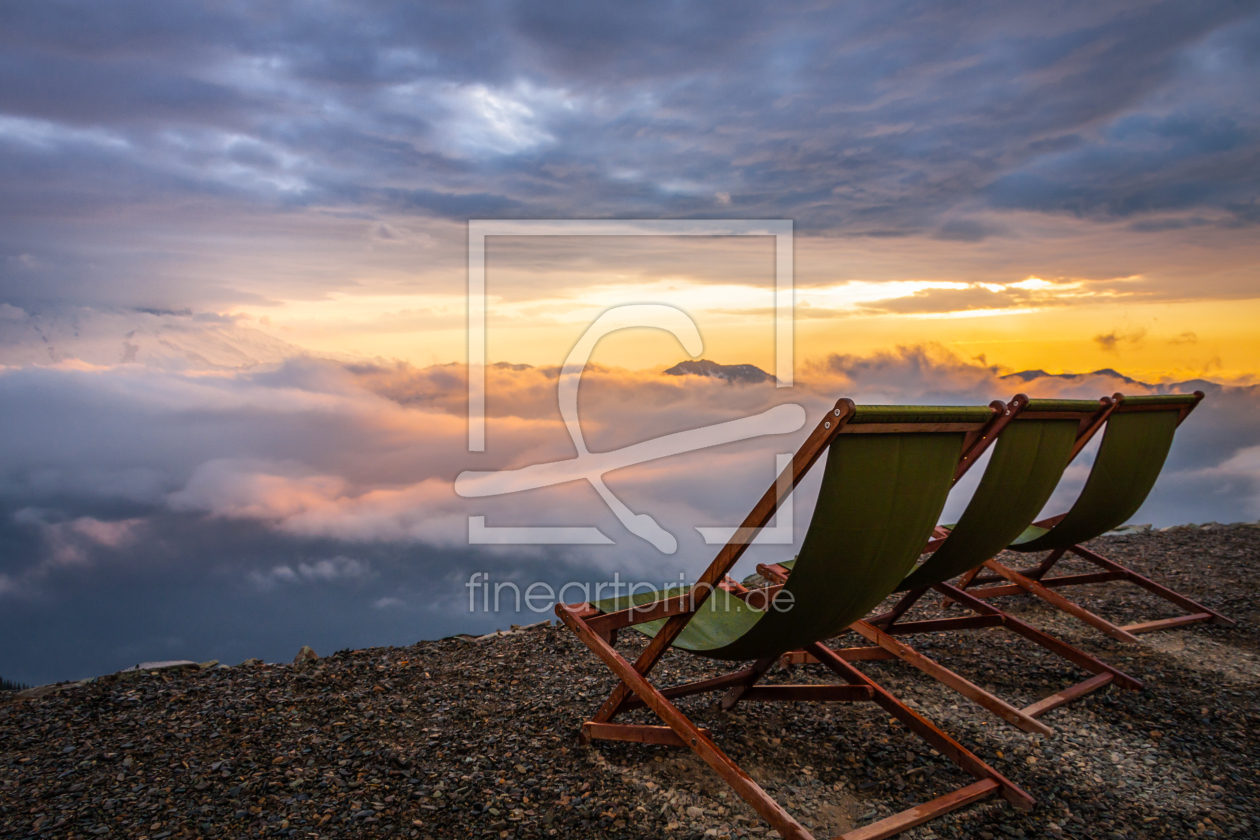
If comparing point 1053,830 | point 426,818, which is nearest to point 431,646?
point 426,818

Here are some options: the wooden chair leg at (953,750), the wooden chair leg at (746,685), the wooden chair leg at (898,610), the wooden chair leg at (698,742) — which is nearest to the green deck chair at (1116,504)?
the wooden chair leg at (898,610)

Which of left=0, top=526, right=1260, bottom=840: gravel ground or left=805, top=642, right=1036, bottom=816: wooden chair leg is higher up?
left=805, top=642, right=1036, bottom=816: wooden chair leg

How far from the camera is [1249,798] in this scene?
2859mm

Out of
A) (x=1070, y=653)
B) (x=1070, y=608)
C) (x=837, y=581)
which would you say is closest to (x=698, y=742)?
(x=837, y=581)

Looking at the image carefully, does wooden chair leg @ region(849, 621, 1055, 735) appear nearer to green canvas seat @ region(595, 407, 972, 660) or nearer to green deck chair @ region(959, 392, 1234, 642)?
green canvas seat @ region(595, 407, 972, 660)

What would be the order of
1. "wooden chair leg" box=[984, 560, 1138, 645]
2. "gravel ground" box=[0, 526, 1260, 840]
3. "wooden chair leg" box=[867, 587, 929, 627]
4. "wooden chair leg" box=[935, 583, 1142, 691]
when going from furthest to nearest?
"wooden chair leg" box=[984, 560, 1138, 645] < "wooden chair leg" box=[867, 587, 929, 627] < "wooden chair leg" box=[935, 583, 1142, 691] < "gravel ground" box=[0, 526, 1260, 840]

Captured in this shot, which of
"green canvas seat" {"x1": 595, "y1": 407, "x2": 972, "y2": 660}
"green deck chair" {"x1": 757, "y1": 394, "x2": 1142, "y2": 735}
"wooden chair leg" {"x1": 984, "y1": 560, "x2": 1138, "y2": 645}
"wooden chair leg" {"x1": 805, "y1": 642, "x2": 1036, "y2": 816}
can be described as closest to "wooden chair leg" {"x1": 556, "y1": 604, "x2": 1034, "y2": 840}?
"wooden chair leg" {"x1": 805, "y1": 642, "x2": 1036, "y2": 816}

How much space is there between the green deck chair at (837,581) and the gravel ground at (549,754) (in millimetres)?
170

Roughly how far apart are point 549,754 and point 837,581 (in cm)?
136

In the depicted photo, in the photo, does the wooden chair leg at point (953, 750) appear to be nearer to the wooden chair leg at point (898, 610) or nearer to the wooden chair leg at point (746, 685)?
the wooden chair leg at point (746, 685)

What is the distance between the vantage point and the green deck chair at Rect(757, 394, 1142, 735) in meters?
3.30

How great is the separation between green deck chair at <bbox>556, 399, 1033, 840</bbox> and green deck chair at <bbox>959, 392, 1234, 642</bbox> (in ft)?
6.82

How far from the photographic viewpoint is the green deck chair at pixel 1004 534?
3299 mm

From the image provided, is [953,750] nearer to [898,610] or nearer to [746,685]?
[746,685]
